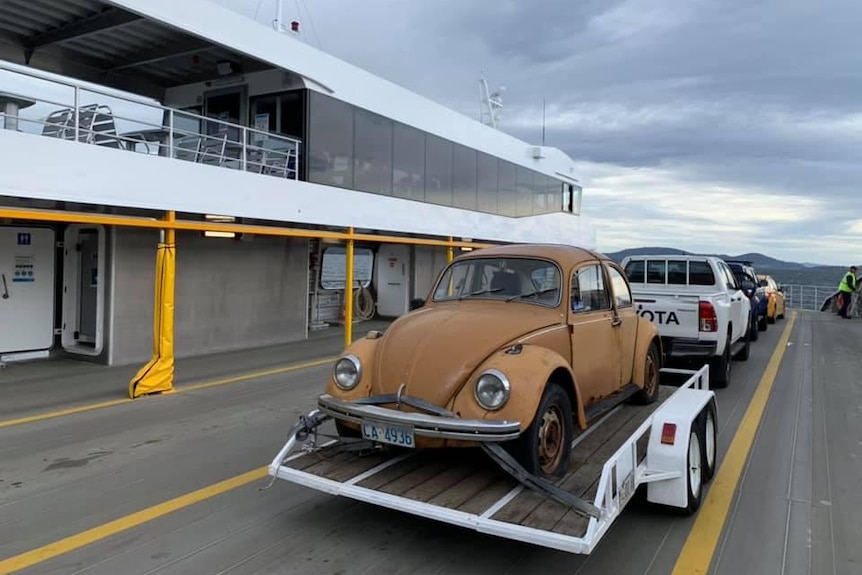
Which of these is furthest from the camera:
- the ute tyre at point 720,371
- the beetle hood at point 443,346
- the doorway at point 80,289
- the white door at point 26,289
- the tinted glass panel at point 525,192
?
the tinted glass panel at point 525,192

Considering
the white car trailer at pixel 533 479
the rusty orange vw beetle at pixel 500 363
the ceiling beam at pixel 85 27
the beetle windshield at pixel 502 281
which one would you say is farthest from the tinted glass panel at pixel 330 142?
the white car trailer at pixel 533 479

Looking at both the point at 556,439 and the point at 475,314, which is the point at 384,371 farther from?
the point at 556,439

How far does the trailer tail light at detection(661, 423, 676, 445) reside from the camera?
13.9 ft

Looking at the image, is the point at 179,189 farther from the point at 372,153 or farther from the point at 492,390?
the point at 492,390

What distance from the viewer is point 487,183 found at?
64.8ft

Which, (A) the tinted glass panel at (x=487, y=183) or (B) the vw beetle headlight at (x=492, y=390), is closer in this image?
(B) the vw beetle headlight at (x=492, y=390)

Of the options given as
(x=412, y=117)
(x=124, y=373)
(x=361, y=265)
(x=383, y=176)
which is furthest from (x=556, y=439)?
(x=361, y=265)

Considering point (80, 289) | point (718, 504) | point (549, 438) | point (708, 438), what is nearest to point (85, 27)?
point (80, 289)

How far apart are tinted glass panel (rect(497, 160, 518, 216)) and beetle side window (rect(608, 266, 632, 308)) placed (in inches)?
557

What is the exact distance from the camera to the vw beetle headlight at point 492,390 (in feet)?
12.6

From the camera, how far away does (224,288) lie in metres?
12.8

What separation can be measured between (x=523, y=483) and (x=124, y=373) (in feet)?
27.3

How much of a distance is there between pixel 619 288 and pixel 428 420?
10.7ft

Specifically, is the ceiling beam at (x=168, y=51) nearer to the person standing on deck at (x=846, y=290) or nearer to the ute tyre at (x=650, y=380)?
the ute tyre at (x=650, y=380)
